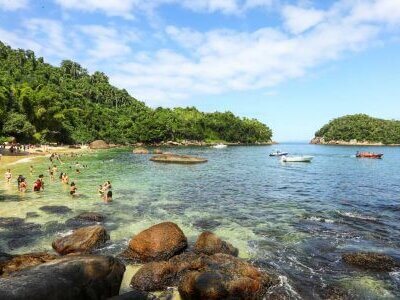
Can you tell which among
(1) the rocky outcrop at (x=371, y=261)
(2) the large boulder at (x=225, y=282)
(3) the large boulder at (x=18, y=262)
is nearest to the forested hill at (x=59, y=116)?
(3) the large boulder at (x=18, y=262)

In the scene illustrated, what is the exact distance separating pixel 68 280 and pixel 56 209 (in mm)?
17745

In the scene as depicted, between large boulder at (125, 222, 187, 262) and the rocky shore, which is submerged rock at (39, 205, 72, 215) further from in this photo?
large boulder at (125, 222, 187, 262)

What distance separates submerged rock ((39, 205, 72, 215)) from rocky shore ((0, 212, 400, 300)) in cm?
872

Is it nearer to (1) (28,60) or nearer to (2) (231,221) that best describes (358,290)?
(2) (231,221)

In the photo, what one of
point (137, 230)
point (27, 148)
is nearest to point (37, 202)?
point (137, 230)

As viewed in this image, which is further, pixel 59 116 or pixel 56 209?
pixel 59 116

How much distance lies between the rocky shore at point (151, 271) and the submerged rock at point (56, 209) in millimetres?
8720

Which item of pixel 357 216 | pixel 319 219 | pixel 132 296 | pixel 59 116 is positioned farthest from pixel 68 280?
pixel 59 116

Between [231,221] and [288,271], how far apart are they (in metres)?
9.55

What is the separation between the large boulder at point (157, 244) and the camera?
16.8 m

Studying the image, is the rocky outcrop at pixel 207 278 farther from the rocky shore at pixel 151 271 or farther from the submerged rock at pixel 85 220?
the submerged rock at pixel 85 220

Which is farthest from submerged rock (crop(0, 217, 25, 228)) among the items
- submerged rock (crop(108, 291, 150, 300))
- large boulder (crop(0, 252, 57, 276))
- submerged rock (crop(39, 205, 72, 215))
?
submerged rock (crop(108, 291, 150, 300))

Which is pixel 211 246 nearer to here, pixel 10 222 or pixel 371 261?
pixel 371 261

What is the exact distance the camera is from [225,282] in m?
13.0
